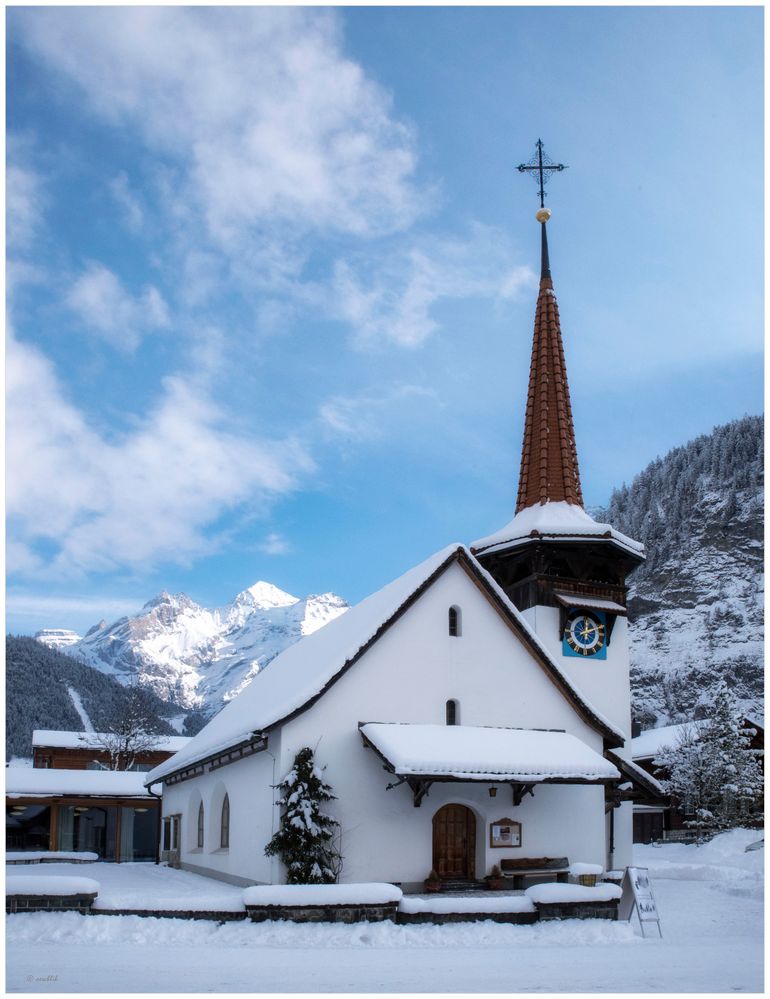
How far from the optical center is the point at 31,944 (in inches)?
491

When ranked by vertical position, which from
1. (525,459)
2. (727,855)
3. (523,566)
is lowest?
(727,855)

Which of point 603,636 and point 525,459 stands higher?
point 525,459

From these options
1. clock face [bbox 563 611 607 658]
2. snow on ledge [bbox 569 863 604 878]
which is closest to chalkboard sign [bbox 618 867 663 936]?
snow on ledge [bbox 569 863 604 878]

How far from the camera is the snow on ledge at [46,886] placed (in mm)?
14000

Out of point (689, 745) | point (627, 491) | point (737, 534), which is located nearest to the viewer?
point (689, 745)

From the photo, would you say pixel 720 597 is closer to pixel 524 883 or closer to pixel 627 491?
pixel 627 491

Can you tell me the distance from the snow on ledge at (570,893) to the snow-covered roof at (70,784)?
78.2 ft

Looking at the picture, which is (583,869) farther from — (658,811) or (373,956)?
(658,811)

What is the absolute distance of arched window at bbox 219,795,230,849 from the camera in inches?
921

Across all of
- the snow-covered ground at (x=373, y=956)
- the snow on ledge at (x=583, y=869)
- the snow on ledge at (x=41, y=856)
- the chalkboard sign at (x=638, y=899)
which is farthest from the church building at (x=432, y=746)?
the snow on ledge at (x=41, y=856)

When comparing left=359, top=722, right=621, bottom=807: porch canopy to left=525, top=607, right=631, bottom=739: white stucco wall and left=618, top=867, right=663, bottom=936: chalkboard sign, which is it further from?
left=525, top=607, right=631, bottom=739: white stucco wall

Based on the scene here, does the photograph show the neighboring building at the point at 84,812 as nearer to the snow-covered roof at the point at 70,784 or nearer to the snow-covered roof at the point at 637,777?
the snow-covered roof at the point at 70,784

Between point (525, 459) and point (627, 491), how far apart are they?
464 feet

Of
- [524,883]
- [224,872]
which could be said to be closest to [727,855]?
[524,883]
